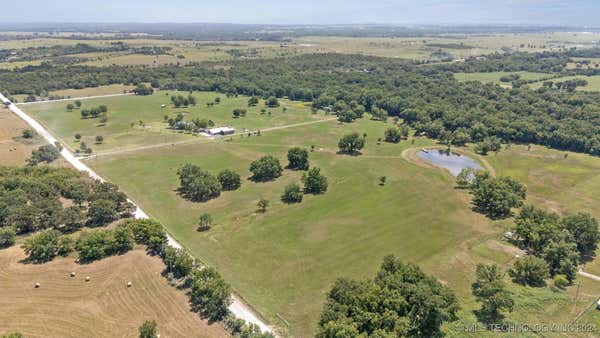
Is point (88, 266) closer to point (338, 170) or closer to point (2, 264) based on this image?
point (2, 264)

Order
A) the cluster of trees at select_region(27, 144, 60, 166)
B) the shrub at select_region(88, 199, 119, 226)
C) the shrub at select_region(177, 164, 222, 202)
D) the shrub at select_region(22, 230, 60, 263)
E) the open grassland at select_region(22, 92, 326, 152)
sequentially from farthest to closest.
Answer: the open grassland at select_region(22, 92, 326, 152) → the cluster of trees at select_region(27, 144, 60, 166) → the shrub at select_region(177, 164, 222, 202) → the shrub at select_region(88, 199, 119, 226) → the shrub at select_region(22, 230, 60, 263)

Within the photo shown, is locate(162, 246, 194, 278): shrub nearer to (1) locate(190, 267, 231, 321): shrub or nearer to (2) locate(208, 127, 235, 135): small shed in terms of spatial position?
(1) locate(190, 267, 231, 321): shrub

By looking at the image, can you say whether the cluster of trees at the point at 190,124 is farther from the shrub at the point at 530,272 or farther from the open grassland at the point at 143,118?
the shrub at the point at 530,272

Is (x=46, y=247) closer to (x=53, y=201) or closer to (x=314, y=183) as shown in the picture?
(x=53, y=201)

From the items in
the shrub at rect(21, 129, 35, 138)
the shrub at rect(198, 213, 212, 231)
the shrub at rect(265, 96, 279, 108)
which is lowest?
the shrub at rect(198, 213, 212, 231)

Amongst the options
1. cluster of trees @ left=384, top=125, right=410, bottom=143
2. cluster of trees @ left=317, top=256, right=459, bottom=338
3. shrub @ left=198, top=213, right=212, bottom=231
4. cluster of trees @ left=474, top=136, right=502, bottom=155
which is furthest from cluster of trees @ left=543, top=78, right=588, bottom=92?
shrub @ left=198, top=213, right=212, bottom=231

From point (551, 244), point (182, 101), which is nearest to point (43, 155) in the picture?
point (182, 101)

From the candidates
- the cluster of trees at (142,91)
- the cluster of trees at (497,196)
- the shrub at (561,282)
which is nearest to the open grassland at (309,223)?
the cluster of trees at (497,196)
